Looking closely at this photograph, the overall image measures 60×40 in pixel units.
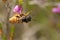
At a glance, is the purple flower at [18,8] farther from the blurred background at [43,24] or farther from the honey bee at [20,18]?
the blurred background at [43,24]

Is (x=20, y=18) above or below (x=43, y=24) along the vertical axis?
above

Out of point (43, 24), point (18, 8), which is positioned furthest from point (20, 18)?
point (43, 24)

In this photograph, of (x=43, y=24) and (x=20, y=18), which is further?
(x=43, y=24)

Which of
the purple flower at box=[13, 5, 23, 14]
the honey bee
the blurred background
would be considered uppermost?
the purple flower at box=[13, 5, 23, 14]

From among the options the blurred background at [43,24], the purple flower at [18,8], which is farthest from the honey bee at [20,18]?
the blurred background at [43,24]

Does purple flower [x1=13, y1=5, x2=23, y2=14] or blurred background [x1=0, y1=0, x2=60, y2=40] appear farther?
blurred background [x1=0, y1=0, x2=60, y2=40]

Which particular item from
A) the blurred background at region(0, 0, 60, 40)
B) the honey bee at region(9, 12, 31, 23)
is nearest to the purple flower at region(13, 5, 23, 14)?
the honey bee at region(9, 12, 31, 23)

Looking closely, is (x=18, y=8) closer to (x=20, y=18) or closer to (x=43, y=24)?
(x=20, y=18)

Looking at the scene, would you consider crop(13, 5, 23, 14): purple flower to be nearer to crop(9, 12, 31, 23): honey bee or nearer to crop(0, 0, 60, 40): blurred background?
crop(9, 12, 31, 23): honey bee

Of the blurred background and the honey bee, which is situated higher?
the honey bee

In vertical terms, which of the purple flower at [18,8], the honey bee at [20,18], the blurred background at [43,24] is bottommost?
the blurred background at [43,24]

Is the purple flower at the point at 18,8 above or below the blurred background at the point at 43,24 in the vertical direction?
above
